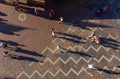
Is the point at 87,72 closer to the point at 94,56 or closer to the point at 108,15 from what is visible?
the point at 94,56

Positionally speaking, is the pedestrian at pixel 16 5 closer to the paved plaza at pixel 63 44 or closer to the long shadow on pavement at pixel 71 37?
the paved plaza at pixel 63 44

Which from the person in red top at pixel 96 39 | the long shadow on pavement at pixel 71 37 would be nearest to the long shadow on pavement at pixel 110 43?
the person in red top at pixel 96 39

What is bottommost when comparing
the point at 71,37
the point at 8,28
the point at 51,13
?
the point at 71,37

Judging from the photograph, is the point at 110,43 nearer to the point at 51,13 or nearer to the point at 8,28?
the point at 51,13

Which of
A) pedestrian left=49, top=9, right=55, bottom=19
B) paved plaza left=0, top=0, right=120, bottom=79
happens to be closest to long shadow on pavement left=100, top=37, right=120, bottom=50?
paved plaza left=0, top=0, right=120, bottom=79

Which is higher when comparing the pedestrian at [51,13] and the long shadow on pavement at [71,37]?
the pedestrian at [51,13]

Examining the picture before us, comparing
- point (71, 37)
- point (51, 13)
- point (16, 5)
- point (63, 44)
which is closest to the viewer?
point (63, 44)

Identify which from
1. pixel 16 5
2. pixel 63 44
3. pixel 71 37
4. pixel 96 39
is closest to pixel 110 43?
pixel 96 39

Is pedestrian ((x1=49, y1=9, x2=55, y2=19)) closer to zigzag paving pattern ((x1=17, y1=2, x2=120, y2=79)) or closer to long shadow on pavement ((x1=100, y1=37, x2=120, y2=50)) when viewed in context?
zigzag paving pattern ((x1=17, y1=2, x2=120, y2=79))
